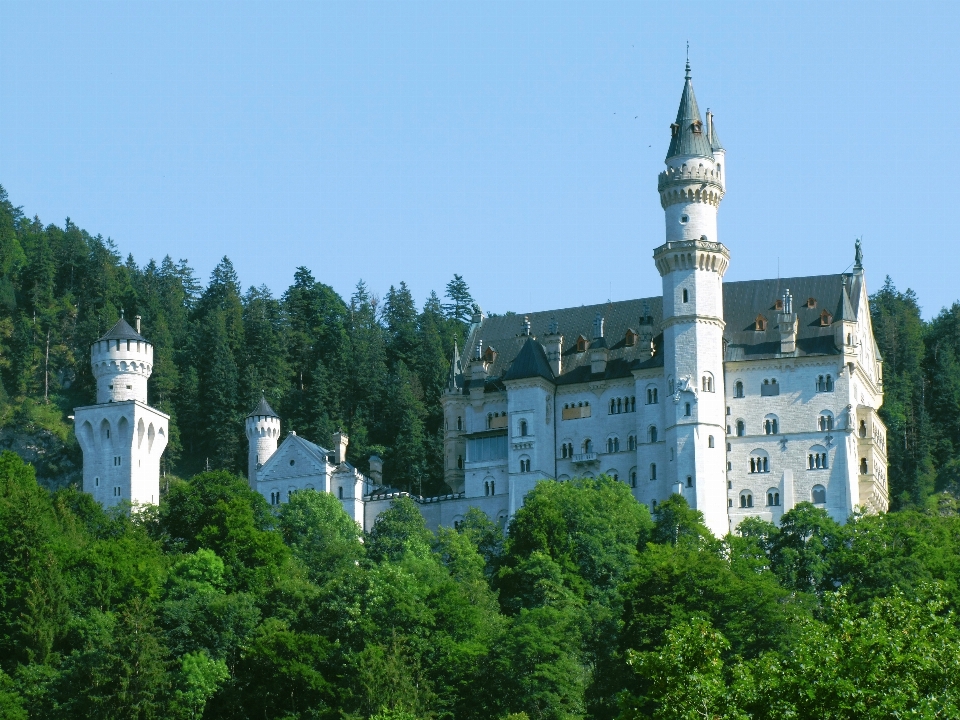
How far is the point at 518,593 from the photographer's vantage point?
3046 inches

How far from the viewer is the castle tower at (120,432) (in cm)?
9256

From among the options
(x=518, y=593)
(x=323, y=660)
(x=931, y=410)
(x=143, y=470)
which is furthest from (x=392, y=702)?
(x=931, y=410)

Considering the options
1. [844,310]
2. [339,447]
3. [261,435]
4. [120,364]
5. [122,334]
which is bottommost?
[339,447]

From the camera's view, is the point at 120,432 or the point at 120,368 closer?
the point at 120,432

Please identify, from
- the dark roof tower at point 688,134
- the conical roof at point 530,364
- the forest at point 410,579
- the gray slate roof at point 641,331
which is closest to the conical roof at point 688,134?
the dark roof tower at point 688,134

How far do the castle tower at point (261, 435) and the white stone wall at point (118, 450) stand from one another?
7.23m

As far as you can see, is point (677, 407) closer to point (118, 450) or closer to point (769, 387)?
point (769, 387)

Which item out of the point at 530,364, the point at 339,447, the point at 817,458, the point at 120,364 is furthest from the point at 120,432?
the point at 817,458

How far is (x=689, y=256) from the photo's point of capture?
90375 mm

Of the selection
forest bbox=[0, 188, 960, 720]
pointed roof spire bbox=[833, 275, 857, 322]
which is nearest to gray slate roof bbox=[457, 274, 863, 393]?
pointed roof spire bbox=[833, 275, 857, 322]

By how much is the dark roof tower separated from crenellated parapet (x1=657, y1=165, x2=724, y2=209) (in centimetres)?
91

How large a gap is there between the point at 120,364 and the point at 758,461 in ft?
99.2

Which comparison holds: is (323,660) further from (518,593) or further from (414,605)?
(518,593)

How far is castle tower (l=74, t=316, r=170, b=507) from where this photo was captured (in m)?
92.6
